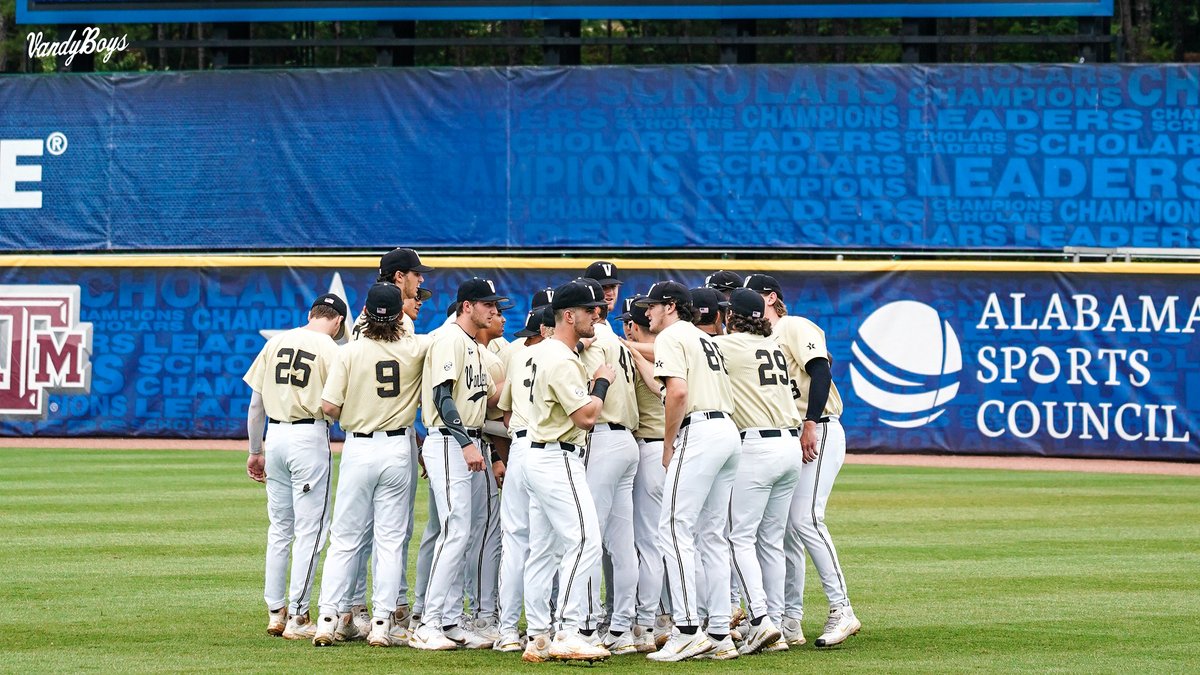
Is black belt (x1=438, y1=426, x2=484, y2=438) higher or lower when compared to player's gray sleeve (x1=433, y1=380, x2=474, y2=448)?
lower

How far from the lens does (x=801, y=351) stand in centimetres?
866

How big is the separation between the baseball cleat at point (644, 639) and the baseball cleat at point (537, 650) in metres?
0.65

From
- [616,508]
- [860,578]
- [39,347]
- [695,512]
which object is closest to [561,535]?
[616,508]

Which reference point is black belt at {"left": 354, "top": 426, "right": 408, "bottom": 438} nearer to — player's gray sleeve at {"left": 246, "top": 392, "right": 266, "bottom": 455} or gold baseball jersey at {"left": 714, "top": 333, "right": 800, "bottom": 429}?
player's gray sleeve at {"left": 246, "top": 392, "right": 266, "bottom": 455}

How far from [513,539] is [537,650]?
0.64m

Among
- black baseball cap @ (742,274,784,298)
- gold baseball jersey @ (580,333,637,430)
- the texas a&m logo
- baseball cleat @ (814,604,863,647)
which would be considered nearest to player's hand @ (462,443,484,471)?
gold baseball jersey @ (580,333,637,430)

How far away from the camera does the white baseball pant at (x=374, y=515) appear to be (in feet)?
26.8

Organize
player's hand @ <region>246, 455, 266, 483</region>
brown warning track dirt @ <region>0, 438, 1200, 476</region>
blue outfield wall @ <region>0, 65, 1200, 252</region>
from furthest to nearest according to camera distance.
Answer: blue outfield wall @ <region>0, 65, 1200, 252</region> < brown warning track dirt @ <region>0, 438, 1200, 476</region> < player's hand @ <region>246, 455, 266, 483</region>

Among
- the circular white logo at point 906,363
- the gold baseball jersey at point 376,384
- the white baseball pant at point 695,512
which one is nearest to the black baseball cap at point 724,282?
the white baseball pant at point 695,512

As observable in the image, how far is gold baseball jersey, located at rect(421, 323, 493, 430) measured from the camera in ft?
26.6

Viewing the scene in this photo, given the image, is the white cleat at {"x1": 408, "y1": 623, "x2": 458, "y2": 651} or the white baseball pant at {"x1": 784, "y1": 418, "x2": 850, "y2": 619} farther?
the white baseball pant at {"x1": 784, "y1": 418, "x2": 850, "y2": 619}

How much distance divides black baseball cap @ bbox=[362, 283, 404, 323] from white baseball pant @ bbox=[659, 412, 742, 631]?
1.64 m

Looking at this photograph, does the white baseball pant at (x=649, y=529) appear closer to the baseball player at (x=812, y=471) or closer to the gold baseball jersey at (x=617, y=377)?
the gold baseball jersey at (x=617, y=377)

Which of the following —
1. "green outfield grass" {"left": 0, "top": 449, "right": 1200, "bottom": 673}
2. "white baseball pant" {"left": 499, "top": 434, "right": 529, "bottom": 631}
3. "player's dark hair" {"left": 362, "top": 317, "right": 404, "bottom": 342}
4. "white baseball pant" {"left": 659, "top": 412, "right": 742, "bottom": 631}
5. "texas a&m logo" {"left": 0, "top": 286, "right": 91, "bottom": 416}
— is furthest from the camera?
"texas a&m logo" {"left": 0, "top": 286, "right": 91, "bottom": 416}
